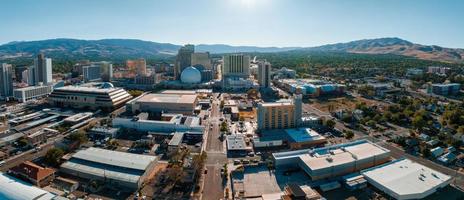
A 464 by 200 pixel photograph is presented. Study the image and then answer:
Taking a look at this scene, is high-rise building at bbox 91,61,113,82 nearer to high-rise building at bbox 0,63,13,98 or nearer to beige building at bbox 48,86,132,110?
high-rise building at bbox 0,63,13,98

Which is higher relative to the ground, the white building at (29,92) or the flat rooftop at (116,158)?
the white building at (29,92)

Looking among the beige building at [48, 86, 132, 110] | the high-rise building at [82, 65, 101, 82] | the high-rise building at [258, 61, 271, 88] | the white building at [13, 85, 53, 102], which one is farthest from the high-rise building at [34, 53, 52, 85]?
the high-rise building at [258, 61, 271, 88]

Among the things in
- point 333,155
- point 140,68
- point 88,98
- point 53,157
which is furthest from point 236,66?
point 53,157

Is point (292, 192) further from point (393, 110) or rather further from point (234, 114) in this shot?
point (393, 110)

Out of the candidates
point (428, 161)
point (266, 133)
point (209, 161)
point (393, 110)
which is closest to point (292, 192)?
point (209, 161)

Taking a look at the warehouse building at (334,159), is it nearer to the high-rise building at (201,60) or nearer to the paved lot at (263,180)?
the paved lot at (263,180)

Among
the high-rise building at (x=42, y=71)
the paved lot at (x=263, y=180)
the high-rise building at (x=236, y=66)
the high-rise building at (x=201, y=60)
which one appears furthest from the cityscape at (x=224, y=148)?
the high-rise building at (x=201, y=60)

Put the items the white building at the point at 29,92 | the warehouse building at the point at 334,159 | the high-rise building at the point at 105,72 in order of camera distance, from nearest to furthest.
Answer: the warehouse building at the point at 334,159
the white building at the point at 29,92
the high-rise building at the point at 105,72
